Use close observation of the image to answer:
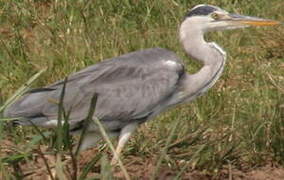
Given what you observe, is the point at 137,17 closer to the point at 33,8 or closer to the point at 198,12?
the point at 33,8

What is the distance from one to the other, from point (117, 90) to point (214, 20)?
3.03 feet

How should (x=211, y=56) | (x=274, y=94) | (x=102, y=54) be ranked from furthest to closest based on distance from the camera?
(x=102, y=54), (x=274, y=94), (x=211, y=56)

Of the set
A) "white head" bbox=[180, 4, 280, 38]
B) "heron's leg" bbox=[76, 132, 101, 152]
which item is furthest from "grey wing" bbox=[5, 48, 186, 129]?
"white head" bbox=[180, 4, 280, 38]

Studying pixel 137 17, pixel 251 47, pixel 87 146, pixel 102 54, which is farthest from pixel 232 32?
pixel 87 146

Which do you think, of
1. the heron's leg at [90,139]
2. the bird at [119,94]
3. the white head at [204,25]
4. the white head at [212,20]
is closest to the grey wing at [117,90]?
the bird at [119,94]

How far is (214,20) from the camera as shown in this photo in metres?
6.17

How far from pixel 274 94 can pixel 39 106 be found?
6.82 ft

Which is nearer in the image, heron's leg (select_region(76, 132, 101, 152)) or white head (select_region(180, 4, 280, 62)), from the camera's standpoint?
heron's leg (select_region(76, 132, 101, 152))

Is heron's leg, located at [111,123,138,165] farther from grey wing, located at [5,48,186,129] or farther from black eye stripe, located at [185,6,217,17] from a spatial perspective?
black eye stripe, located at [185,6,217,17]

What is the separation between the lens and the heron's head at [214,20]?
6.09 metres

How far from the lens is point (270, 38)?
26.7 feet

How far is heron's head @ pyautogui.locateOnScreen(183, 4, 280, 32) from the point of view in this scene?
20.0 feet

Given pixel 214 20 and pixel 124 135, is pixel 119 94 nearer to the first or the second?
pixel 124 135

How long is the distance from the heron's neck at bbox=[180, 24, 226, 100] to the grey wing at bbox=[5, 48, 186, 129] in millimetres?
137
